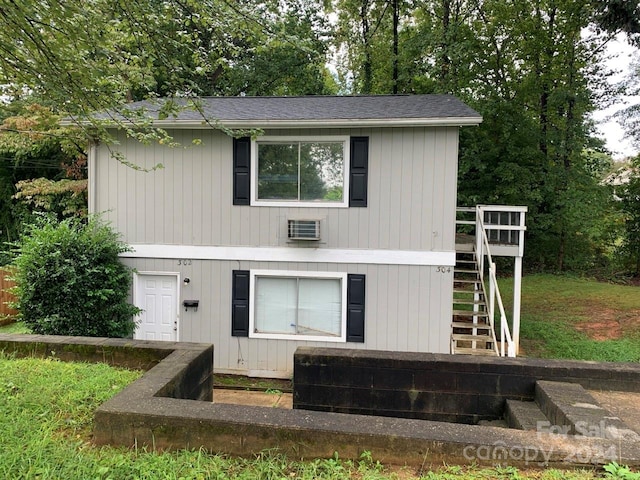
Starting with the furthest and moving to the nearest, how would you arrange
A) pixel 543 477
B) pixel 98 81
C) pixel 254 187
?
pixel 254 187, pixel 98 81, pixel 543 477

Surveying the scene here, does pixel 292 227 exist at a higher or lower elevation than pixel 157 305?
higher

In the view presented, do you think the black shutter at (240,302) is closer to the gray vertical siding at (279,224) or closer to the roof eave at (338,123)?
the gray vertical siding at (279,224)

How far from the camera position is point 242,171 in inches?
258

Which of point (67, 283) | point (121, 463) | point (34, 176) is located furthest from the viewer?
point (34, 176)

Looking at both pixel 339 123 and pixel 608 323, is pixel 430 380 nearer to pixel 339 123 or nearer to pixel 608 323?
pixel 339 123

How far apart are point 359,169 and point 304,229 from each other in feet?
4.28

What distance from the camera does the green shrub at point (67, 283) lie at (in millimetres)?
5773

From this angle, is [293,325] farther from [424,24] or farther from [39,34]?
[424,24]

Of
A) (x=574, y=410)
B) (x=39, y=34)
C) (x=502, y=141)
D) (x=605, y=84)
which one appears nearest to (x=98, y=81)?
(x=39, y=34)

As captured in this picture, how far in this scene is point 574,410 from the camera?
10.1ft

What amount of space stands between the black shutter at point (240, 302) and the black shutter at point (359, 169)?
2.28 m

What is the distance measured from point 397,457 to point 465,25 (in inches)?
566

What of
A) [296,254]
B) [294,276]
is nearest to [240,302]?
[294,276]

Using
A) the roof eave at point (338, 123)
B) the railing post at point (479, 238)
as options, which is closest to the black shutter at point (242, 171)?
the roof eave at point (338, 123)
